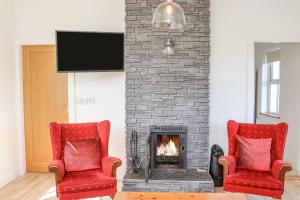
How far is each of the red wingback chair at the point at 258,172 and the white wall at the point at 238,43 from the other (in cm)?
72

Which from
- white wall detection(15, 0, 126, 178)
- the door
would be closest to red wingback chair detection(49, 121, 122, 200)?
white wall detection(15, 0, 126, 178)

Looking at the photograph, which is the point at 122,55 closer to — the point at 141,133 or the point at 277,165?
the point at 141,133

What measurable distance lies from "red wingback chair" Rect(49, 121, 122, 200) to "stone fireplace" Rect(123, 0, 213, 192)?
28.7 inches

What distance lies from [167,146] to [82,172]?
1288 mm

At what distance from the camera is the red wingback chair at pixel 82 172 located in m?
2.99

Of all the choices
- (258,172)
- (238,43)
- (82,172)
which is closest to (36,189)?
(82,172)

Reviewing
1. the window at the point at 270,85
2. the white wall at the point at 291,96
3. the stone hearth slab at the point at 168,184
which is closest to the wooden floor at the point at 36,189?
the stone hearth slab at the point at 168,184

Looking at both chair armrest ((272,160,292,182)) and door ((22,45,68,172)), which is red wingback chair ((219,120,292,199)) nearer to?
chair armrest ((272,160,292,182))

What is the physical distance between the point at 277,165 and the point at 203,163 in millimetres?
1195

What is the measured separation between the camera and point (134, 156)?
13.7 feet

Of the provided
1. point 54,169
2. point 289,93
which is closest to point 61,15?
point 54,169

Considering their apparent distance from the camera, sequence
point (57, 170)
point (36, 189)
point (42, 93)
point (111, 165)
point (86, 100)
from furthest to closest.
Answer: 1. point (42, 93)
2. point (86, 100)
3. point (36, 189)
4. point (111, 165)
5. point (57, 170)

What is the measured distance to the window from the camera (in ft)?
19.2

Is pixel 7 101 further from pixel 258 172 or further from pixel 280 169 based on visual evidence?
pixel 280 169
